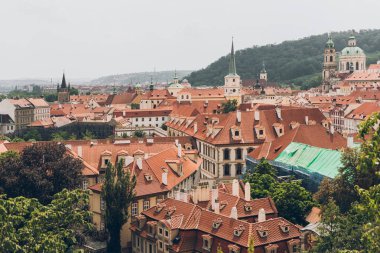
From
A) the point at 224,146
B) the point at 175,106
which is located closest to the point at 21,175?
the point at 224,146

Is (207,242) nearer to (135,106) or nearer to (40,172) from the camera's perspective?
(40,172)

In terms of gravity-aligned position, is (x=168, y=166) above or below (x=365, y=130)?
below

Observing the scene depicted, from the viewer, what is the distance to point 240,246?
33750 millimetres

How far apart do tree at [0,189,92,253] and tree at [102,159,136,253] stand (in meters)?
13.2

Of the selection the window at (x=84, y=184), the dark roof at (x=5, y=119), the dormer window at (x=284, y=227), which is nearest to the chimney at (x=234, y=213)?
A: the dormer window at (x=284, y=227)

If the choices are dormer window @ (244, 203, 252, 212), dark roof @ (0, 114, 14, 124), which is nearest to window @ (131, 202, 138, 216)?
dormer window @ (244, 203, 252, 212)

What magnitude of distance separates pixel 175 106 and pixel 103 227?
7747 centimetres

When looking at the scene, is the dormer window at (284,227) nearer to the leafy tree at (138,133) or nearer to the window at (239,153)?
the window at (239,153)

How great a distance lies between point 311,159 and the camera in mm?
50500

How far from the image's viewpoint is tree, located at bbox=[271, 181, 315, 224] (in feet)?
137

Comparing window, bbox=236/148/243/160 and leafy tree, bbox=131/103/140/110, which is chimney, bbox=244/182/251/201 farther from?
leafy tree, bbox=131/103/140/110

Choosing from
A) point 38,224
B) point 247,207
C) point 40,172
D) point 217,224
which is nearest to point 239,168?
point 247,207

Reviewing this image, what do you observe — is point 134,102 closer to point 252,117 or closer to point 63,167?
point 252,117

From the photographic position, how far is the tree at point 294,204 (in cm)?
4184
